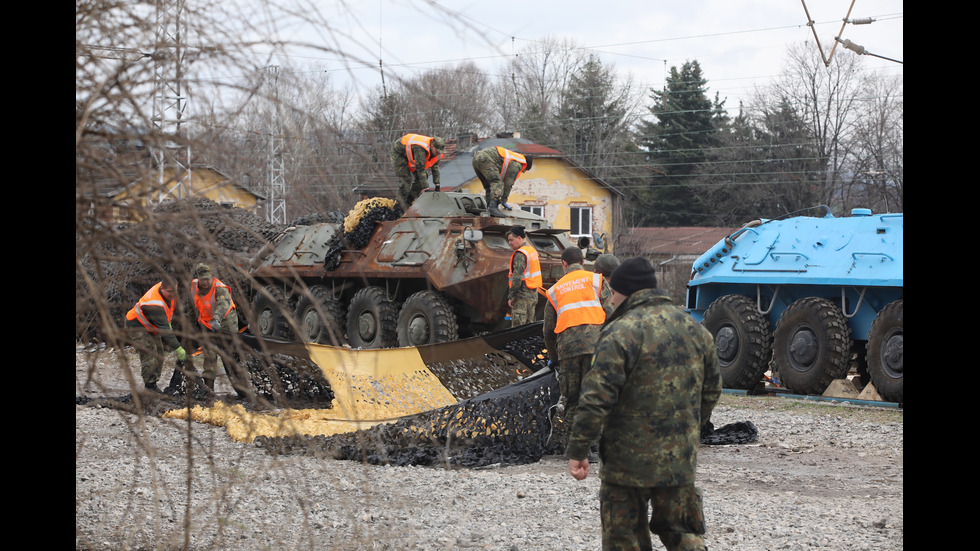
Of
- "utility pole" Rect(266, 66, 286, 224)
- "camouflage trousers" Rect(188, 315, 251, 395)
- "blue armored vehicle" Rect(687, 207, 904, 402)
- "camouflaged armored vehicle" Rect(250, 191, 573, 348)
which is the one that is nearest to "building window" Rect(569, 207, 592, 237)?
"camouflaged armored vehicle" Rect(250, 191, 573, 348)

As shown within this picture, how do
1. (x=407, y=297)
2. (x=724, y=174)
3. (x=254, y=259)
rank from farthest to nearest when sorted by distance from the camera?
1. (x=724, y=174)
2. (x=407, y=297)
3. (x=254, y=259)

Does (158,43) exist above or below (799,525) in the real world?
above

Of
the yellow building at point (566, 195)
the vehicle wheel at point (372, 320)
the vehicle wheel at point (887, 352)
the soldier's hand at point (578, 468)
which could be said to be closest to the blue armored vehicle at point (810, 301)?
the vehicle wheel at point (887, 352)

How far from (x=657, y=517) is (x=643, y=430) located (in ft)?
1.23

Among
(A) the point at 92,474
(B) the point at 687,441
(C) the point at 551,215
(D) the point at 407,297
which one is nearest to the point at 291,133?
(B) the point at 687,441

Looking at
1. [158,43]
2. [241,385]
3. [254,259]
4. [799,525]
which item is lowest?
[799,525]

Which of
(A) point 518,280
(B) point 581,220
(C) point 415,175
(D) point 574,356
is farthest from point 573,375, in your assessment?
(B) point 581,220

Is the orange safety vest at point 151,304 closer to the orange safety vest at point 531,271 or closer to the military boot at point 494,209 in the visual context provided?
the orange safety vest at point 531,271

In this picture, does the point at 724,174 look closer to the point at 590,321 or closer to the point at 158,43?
the point at 590,321

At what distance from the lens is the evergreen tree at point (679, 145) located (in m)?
45.6
